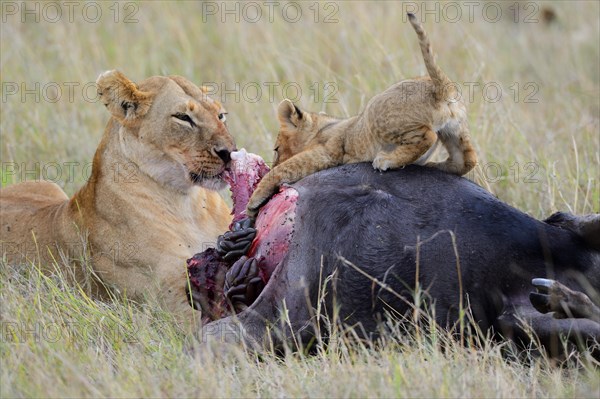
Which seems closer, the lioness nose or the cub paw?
the cub paw

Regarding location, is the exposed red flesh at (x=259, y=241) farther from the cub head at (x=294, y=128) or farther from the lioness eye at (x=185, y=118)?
the lioness eye at (x=185, y=118)

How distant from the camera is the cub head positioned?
4680 millimetres

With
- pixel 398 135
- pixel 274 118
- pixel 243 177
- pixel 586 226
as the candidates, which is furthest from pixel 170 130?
pixel 274 118

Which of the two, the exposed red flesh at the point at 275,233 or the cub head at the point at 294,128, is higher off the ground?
the cub head at the point at 294,128

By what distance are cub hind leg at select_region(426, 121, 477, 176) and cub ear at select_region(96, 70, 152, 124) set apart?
1515 mm

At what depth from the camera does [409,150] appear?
13.6ft

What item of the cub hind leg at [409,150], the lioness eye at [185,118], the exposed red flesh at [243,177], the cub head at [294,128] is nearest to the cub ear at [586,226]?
the cub hind leg at [409,150]

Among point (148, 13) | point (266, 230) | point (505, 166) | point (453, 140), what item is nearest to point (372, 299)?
point (266, 230)

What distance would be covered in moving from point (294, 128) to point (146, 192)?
32.7 inches

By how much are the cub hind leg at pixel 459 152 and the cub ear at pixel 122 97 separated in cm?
151

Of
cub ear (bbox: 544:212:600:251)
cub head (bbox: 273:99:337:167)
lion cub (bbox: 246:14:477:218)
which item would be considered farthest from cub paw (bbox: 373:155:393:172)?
cub ear (bbox: 544:212:600:251)

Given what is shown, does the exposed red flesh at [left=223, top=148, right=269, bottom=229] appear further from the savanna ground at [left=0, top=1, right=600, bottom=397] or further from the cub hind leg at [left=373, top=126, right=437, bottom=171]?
the cub hind leg at [left=373, top=126, right=437, bottom=171]

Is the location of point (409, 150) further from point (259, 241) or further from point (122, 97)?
point (122, 97)

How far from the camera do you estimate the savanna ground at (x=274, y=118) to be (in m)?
3.38
